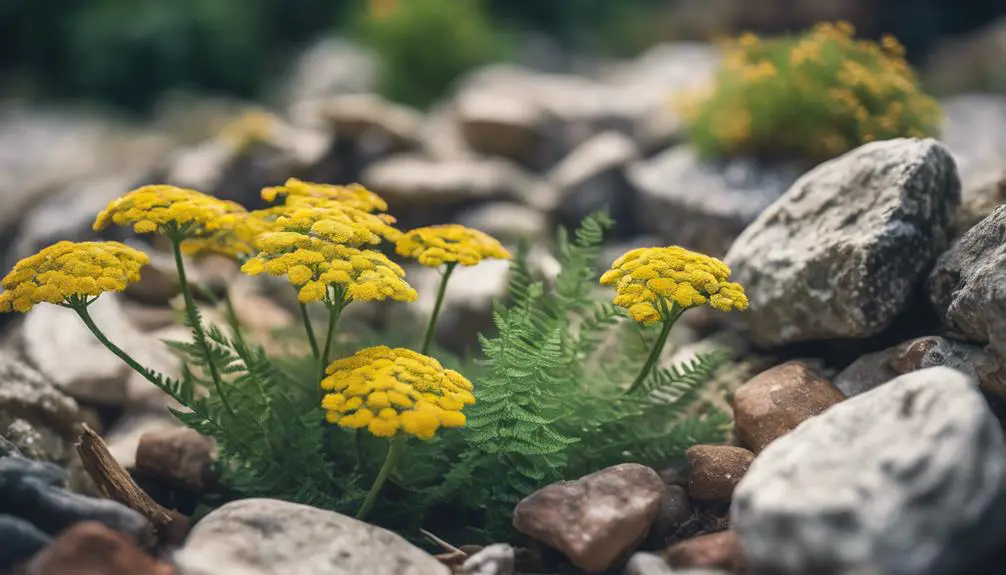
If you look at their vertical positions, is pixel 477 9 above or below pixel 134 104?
above

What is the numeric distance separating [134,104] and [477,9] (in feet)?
17.3

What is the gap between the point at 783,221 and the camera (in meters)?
3.98

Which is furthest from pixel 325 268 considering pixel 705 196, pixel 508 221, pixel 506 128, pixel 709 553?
pixel 506 128

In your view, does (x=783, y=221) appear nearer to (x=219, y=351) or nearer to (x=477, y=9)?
(x=219, y=351)

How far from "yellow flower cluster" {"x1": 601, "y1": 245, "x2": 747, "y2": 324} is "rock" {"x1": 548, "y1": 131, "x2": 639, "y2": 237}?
316cm

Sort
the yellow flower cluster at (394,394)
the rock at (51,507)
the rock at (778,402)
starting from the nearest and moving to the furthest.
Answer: the yellow flower cluster at (394,394) → the rock at (51,507) → the rock at (778,402)

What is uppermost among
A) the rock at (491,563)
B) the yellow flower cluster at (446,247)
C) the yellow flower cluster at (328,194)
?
the yellow flower cluster at (328,194)

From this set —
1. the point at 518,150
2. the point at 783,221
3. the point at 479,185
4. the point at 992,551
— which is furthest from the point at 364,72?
the point at 992,551

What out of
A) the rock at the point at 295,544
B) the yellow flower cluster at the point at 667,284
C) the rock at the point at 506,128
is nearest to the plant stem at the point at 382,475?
the rock at the point at 295,544

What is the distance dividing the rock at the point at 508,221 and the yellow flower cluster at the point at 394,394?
10.1ft

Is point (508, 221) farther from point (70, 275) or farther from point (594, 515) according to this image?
point (70, 275)

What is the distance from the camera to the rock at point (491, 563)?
A: 9.29 ft

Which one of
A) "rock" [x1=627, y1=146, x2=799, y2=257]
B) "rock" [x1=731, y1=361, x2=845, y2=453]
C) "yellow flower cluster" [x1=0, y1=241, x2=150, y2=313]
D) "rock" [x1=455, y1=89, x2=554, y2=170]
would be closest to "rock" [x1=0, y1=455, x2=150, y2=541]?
"yellow flower cluster" [x1=0, y1=241, x2=150, y2=313]

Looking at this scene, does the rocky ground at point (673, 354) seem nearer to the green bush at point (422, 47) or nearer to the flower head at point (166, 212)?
the flower head at point (166, 212)
